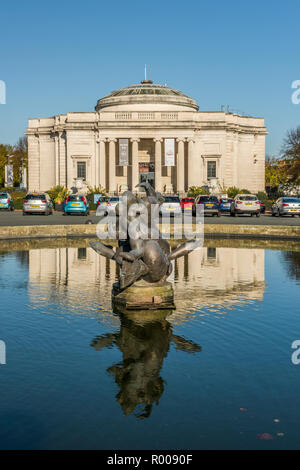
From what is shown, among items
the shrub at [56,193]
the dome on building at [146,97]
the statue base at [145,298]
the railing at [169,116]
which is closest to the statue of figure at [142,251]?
the statue base at [145,298]

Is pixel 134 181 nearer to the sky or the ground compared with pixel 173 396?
nearer to the sky

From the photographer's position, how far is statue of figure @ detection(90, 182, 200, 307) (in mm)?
10234

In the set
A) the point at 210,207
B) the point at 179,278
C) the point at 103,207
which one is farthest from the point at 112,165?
the point at 179,278

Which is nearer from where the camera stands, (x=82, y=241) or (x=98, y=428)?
(x=98, y=428)

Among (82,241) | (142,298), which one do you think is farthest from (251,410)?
(82,241)

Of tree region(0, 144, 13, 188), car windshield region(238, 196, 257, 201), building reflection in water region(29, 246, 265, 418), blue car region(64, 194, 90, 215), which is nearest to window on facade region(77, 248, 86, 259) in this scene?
building reflection in water region(29, 246, 265, 418)

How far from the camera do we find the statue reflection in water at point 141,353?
245 inches

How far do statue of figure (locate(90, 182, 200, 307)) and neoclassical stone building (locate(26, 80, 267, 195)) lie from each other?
63394 mm

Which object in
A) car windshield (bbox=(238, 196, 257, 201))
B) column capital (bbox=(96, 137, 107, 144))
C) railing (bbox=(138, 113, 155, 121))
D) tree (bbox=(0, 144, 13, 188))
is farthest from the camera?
tree (bbox=(0, 144, 13, 188))

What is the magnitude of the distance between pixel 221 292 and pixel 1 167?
117064 mm

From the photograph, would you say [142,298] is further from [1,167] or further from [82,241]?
[1,167]

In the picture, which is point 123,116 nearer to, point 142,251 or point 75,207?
point 75,207

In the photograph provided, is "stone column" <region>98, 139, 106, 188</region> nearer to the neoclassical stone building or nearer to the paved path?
the neoclassical stone building

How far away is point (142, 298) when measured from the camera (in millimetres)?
10570
